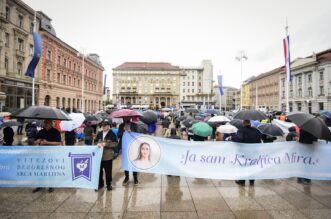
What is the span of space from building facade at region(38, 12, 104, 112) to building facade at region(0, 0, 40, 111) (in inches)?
123

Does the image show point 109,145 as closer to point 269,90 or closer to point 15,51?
point 15,51

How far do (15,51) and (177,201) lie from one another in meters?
34.0

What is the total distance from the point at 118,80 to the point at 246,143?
9751 centimetres

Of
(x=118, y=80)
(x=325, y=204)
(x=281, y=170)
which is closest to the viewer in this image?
(x=325, y=204)

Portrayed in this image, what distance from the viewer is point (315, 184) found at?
6516mm

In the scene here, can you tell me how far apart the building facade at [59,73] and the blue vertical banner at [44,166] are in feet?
81.7

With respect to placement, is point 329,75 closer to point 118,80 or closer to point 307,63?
point 307,63

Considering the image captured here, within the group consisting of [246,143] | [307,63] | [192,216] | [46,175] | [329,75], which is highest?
[307,63]

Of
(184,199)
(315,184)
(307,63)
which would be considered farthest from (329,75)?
(184,199)

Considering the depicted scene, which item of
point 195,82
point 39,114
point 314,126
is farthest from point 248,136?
point 195,82

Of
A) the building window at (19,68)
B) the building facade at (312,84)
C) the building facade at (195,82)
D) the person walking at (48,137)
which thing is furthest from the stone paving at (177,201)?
the building facade at (195,82)

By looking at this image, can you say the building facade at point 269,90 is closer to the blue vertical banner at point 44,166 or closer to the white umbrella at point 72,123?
the white umbrella at point 72,123

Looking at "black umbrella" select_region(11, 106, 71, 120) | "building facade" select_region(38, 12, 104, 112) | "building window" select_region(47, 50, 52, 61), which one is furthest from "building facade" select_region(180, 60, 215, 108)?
"black umbrella" select_region(11, 106, 71, 120)

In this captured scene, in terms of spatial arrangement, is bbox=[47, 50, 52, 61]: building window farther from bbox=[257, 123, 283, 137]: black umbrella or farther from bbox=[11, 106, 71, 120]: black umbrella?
bbox=[257, 123, 283, 137]: black umbrella
